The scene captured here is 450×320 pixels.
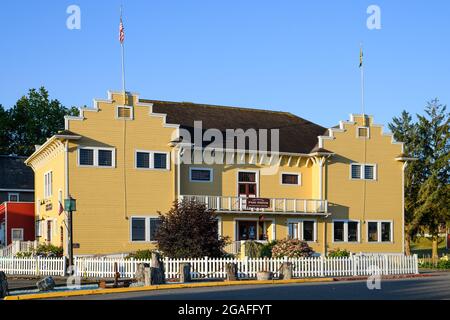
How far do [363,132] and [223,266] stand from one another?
23682 mm

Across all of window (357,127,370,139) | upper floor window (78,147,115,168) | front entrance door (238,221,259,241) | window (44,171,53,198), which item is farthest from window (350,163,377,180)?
window (44,171,53,198)

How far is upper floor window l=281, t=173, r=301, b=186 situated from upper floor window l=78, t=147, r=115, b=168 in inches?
496

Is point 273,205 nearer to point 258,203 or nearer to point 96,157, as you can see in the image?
point 258,203

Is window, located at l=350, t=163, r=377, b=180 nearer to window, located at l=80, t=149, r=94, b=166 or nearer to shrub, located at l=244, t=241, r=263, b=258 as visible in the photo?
shrub, located at l=244, t=241, r=263, b=258

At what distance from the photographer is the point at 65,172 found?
42375 mm

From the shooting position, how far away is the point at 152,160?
148 ft

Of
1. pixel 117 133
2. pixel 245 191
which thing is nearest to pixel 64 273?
pixel 117 133

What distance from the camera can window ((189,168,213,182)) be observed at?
46781 mm

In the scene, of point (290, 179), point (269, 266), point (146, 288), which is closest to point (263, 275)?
point (269, 266)

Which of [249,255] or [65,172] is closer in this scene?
[249,255]

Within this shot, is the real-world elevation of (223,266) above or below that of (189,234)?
below

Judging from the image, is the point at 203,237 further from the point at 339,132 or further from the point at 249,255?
the point at 339,132

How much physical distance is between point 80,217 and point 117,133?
5705mm

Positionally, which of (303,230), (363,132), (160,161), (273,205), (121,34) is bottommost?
(303,230)
